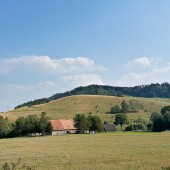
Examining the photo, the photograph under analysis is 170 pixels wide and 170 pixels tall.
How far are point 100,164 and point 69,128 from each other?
13413 cm

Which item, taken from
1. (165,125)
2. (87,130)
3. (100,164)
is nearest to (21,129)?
(87,130)

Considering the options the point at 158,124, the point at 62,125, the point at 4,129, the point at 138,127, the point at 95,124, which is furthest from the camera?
the point at 138,127

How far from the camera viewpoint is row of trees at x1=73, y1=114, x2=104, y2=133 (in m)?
141

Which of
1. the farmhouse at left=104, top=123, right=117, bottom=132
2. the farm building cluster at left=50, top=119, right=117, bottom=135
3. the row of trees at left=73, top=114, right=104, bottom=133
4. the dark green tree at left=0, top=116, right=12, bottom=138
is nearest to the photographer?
the dark green tree at left=0, top=116, right=12, bottom=138

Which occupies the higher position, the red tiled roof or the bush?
the red tiled roof

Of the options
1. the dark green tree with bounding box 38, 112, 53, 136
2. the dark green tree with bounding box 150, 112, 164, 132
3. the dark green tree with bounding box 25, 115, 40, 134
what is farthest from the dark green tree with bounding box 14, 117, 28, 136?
the dark green tree with bounding box 150, 112, 164, 132

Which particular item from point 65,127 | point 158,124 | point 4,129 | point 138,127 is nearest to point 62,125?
point 65,127

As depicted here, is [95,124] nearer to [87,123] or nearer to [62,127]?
[87,123]

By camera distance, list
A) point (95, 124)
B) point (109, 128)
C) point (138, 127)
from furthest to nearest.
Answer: point (109, 128), point (138, 127), point (95, 124)

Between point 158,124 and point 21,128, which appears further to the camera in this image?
point 158,124

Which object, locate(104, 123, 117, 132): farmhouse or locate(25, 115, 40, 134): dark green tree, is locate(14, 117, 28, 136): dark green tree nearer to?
locate(25, 115, 40, 134): dark green tree

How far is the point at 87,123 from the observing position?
141250mm

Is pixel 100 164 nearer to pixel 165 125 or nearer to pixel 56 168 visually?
pixel 56 168

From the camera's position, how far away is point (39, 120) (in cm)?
13850
